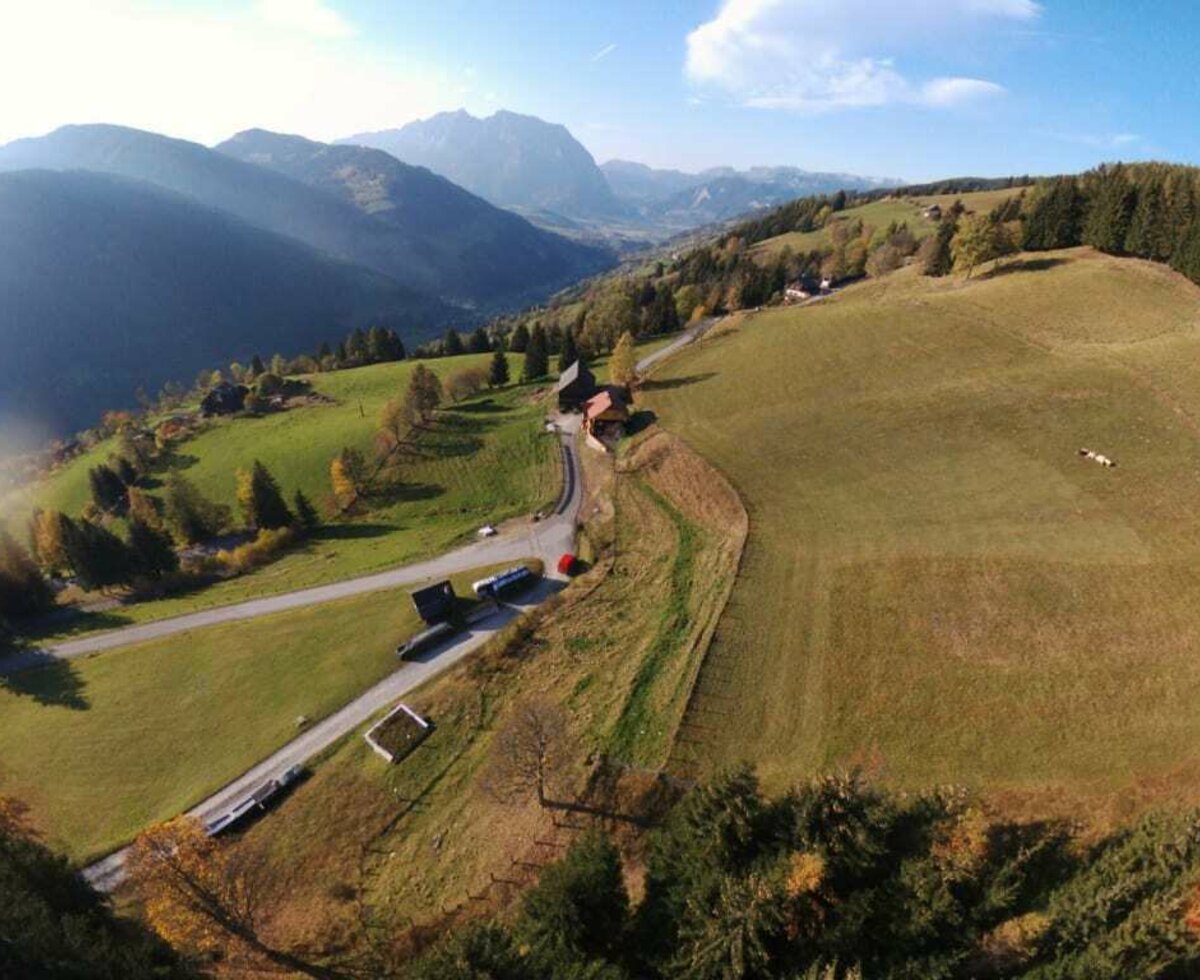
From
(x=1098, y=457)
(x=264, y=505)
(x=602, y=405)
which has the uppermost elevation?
(x=1098, y=457)

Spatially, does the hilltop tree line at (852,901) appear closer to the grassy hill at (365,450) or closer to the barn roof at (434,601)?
the barn roof at (434,601)

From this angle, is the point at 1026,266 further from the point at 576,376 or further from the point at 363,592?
Answer: the point at 363,592

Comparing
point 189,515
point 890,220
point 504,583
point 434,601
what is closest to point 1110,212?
point 504,583

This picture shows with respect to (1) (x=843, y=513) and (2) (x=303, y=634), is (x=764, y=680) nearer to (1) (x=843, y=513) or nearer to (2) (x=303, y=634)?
(1) (x=843, y=513)

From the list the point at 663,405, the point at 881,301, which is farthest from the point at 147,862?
the point at 881,301

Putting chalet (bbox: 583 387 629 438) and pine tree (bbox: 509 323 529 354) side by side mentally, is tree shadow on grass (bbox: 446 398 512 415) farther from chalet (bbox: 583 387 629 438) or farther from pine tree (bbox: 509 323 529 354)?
pine tree (bbox: 509 323 529 354)

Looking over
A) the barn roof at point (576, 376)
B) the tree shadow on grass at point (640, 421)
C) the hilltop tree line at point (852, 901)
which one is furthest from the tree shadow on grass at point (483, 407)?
the hilltop tree line at point (852, 901)
